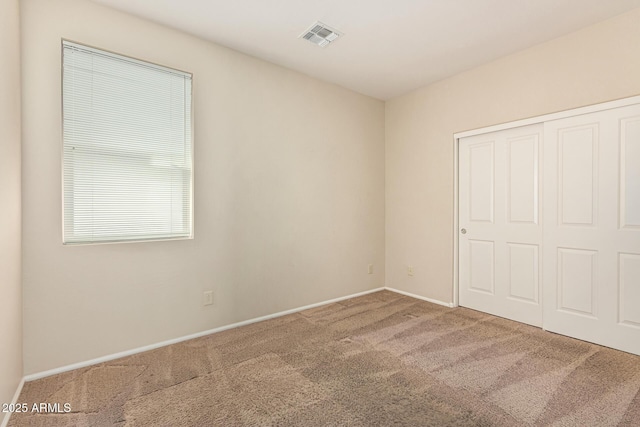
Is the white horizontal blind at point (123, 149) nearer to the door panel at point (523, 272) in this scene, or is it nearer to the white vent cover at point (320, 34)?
the white vent cover at point (320, 34)

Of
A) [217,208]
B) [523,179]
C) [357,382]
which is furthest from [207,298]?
[523,179]

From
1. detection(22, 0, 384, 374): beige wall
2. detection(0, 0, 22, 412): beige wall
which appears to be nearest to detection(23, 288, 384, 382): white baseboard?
detection(22, 0, 384, 374): beige wall

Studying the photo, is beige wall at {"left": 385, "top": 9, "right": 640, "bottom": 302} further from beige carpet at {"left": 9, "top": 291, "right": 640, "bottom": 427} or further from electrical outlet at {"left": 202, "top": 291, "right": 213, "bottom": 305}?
electrical outlet at {"left": 202, "top": 291, "right": 213, "bottom": 305}

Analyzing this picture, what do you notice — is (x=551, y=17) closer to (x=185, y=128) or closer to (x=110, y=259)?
(x=185, y=128)

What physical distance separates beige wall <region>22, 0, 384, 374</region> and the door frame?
1076 mm

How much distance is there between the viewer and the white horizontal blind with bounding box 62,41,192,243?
7.26 ft

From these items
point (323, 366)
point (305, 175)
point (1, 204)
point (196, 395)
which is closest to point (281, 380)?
point (323, 366)

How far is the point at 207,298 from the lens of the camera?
2.86 metres

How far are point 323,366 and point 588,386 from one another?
1770mm

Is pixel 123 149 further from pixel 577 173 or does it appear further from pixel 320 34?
pixel 577 173

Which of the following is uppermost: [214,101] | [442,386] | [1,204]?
[214,101]

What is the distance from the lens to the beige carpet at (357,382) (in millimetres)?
1734

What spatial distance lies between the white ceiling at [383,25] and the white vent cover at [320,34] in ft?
0.19

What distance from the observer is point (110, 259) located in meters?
2.37
